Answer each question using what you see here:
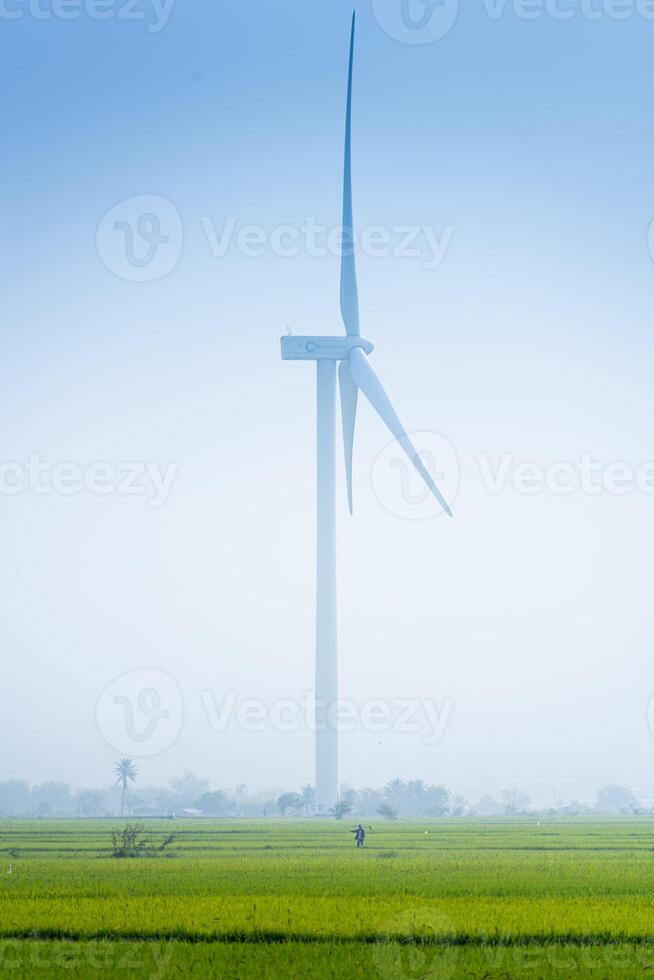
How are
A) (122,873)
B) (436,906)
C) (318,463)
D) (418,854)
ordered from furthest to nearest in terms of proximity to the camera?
(318,463) → (418,854) → (122,873) → (436,906)

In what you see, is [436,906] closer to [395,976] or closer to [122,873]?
[395,976]

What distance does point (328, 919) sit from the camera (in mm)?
24328

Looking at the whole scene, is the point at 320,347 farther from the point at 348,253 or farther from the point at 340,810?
the point at 340,810

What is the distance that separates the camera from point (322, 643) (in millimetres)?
88438

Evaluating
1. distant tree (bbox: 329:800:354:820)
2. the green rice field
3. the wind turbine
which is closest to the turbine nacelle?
the wind turbine

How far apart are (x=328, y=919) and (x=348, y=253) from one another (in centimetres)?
6243

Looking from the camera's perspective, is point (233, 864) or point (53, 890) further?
point (233, 864)

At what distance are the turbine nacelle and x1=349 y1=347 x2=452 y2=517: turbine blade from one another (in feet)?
3.13

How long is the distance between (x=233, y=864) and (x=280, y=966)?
24290 millimetres

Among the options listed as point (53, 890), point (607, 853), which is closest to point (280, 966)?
point (53, 890)

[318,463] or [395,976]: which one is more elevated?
[318,463]

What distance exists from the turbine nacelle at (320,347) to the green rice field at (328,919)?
50.6m

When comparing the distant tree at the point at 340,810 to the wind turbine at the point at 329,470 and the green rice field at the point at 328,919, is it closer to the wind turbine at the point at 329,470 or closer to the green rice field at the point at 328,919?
A: the wind turbine at the point at 329,470

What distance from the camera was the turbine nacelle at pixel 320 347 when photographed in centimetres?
8794
